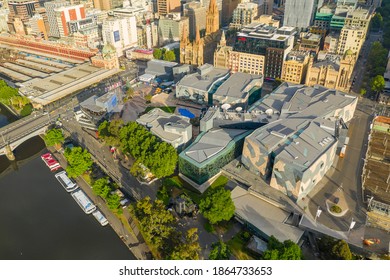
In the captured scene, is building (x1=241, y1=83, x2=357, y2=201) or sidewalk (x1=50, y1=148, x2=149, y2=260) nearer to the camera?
sidewalk (x1=50, y1=148, x2=149, y2=260)

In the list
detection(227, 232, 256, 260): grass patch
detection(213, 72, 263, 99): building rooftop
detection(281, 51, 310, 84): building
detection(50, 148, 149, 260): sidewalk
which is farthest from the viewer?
detection(281, 51, 310, 84): building

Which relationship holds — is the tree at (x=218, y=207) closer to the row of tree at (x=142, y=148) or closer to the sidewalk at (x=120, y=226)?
the sidewalk at (x=120, y=226)

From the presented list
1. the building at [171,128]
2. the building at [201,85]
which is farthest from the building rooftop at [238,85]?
the building at [171,128]

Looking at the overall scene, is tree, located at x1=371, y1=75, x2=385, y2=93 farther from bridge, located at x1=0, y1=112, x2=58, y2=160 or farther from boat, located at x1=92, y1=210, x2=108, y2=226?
bridge, located at x1=0, y1=112, x2=58, y2=160

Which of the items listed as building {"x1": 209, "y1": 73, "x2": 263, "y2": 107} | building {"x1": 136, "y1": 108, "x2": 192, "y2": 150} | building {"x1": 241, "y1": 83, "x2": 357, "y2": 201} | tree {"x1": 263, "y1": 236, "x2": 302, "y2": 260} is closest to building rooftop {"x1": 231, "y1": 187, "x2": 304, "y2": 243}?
building {"x1": 241, "y1": 83, "x2": 357, "y2": 201}

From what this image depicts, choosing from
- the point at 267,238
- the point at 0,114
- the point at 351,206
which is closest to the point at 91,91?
the point at 0,114

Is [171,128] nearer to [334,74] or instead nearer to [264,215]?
[264,215]

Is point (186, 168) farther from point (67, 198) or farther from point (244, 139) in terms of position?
point (67, 198)
